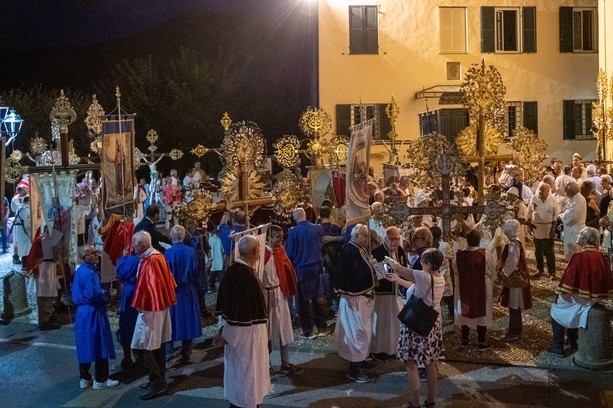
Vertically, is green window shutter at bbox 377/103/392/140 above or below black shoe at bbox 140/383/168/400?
above

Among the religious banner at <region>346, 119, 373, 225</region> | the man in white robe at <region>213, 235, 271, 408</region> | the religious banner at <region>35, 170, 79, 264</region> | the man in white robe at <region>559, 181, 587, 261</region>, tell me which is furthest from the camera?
the man in white robe at <region>559, 181, 587, 261</region>

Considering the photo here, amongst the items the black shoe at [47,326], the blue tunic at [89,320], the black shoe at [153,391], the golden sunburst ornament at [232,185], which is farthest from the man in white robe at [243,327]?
the black shoe at [47,326]

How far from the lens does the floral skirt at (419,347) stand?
8219 millimetres

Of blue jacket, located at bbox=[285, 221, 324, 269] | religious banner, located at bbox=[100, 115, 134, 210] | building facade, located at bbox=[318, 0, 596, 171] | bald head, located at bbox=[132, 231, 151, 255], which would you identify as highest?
building facade, located at bbox=[318, 0, 596, 171]

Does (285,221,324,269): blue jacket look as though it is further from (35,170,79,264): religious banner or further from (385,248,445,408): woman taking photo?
(35,170,79,264): religious banner

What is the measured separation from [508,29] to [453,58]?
2491 millimetres

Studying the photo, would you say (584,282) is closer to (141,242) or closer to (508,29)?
(141,242)

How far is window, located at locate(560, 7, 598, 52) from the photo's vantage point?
95.3 ft

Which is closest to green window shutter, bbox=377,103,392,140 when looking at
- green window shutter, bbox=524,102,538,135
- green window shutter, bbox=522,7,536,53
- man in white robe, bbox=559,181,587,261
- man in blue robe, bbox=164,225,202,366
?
green window shutter, bbox=524,102,538,135

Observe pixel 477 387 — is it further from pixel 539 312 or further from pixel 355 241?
pixel 539 312

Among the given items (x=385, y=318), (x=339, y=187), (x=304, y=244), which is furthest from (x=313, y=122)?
(x=385, y=318)

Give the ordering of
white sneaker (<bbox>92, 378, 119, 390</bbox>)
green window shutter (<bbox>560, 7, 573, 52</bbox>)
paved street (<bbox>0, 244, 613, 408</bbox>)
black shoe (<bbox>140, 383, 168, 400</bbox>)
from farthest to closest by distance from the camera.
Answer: green window shutter (<bbox>560, 7, 573, 52</bbox>) → white sneaker (<bbox>92, 378, 119, 390</bbox>) → black shoe (<bbox>140, 383, 168, 400</bbox>) → paved street (<bbox>0, 244, 613, 408</bbox>)

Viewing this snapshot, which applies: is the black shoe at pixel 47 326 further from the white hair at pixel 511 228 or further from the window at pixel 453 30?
the window at pixel 453 30

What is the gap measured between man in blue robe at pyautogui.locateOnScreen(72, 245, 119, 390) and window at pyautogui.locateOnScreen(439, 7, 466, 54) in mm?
21994
